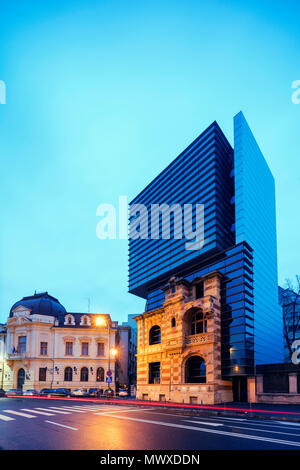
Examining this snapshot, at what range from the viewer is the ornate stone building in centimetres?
3253

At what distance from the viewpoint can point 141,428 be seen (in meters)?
14.4

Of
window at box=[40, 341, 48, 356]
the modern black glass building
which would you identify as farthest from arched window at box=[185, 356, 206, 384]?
window at box=[40, 341, 48, 356]

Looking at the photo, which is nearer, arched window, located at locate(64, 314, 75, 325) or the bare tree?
the bare tree

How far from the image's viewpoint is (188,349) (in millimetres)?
34781

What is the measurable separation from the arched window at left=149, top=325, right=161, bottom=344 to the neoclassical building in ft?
75.9

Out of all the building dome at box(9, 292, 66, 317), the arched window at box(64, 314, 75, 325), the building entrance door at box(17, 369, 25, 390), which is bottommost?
the building entrance door at box(17, 369, 25, 390)

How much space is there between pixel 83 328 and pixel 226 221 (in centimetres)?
3199

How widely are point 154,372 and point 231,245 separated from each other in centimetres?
2253

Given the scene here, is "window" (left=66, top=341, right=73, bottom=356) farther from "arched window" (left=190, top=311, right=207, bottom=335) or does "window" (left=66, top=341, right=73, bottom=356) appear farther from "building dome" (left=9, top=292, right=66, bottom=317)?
"arched window" (left=190, top=311, right=207, bottom=335)

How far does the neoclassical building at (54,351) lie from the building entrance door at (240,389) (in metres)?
33.2

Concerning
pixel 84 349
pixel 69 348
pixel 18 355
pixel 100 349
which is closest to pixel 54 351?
pixel 69 348

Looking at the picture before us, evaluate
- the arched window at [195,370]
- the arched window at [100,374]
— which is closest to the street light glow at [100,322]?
the arched window at [100,374]

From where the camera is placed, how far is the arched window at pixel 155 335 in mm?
41281
